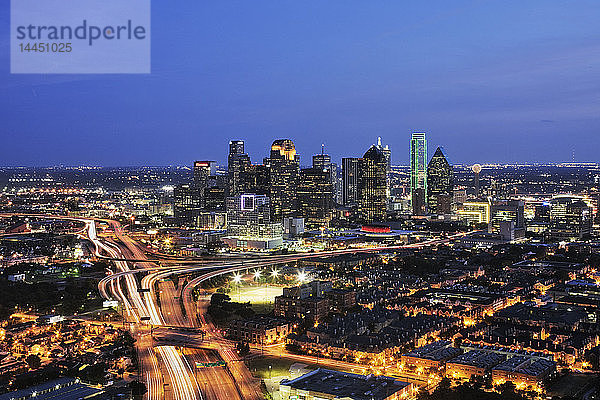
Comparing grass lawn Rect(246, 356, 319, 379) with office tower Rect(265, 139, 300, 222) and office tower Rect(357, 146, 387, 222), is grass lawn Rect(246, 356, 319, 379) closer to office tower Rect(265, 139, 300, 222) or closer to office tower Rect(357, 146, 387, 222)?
office tower Rect(265, 139, 300, 222)

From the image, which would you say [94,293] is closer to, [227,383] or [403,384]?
[227,383]

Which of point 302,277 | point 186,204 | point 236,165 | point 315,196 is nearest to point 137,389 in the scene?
point 302,277

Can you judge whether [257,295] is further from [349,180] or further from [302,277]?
[349,180]

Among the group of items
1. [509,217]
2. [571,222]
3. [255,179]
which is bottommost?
[571,222]

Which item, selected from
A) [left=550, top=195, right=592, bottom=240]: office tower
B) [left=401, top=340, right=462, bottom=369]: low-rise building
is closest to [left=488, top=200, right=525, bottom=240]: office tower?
[left=550, top=195, right=592, bottom=240]: office tower

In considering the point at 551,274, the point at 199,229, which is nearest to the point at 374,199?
the point at 199,229

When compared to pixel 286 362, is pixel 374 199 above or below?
above

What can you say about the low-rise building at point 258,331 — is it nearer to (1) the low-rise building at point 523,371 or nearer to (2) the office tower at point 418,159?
(1) the low-rise building at point 523,371

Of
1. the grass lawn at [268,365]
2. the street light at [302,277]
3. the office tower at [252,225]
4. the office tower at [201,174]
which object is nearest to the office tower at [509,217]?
the office tower at [252,225]
